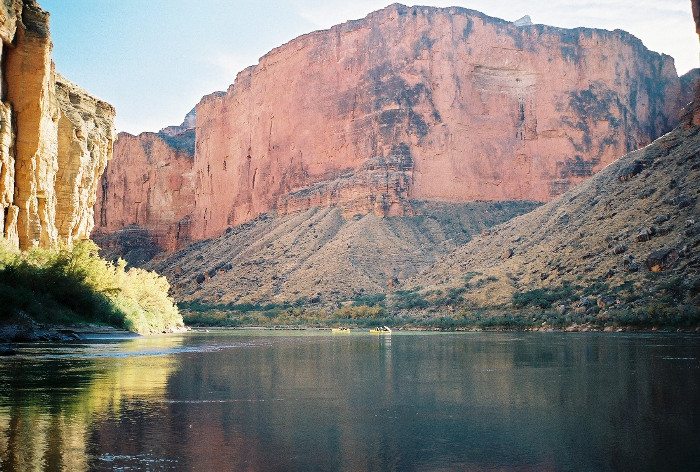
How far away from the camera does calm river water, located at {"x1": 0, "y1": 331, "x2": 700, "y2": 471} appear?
682cm

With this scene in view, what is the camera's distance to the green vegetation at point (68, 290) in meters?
25.6

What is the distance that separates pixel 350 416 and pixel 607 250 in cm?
3742

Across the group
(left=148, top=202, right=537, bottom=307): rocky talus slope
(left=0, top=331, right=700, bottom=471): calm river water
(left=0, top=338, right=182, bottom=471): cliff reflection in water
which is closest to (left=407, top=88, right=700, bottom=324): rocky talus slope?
(left=148, top=202, right=537, bottom=307): rocky talus slope

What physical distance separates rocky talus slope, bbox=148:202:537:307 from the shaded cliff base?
0.42 m

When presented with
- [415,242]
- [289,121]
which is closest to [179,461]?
[415,242]

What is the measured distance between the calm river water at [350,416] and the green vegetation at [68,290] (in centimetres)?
893

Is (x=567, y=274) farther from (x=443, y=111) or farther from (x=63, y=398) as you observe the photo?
(x=443, y=111)

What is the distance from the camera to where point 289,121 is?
91188mm

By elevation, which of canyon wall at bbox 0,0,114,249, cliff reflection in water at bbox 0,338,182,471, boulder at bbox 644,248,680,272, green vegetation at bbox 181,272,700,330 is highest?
canyon wall at bbox 0,0,114,249

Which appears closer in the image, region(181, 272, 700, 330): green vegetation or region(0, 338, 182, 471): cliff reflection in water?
region(0, 338, 182, 471): cliff reflection in water

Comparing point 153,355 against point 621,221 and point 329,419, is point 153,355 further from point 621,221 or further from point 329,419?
point 621,221

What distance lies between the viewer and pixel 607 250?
142 ft

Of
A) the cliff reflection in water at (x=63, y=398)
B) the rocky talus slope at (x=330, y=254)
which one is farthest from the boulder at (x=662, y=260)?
the cliff reflection in water at (x=63, y=398)

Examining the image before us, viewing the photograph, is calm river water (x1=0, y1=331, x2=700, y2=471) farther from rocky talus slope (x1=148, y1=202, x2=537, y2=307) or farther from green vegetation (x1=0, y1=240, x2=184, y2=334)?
rocky talus slope (x1=148, y1=202, x2=537, y2=307)
